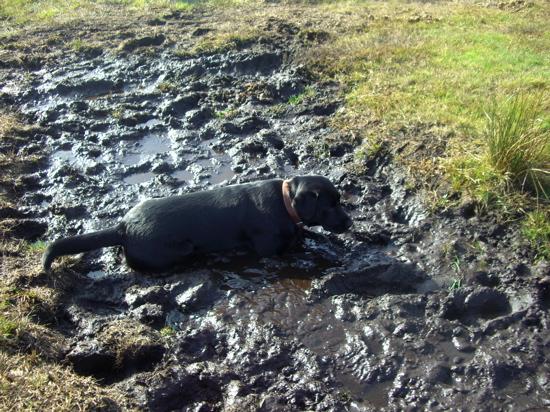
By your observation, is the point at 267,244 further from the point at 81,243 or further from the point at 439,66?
the point at 439,66

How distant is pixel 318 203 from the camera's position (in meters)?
5.83

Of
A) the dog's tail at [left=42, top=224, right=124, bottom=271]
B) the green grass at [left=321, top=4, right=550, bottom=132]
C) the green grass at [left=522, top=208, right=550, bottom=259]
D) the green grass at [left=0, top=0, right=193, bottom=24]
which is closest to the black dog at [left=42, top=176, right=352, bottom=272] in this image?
the dog's tail at [left=42, top=224, right=124, bottom=271]

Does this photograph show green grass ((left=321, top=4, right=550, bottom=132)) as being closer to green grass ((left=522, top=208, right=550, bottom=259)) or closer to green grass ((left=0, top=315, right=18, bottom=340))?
green grass ((left=522, top=208, right=550, bottom=259))

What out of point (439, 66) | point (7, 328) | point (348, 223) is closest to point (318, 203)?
point (348, 223)

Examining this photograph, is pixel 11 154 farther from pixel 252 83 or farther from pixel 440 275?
pixel 440 275

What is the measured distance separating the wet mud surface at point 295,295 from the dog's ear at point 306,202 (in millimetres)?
498

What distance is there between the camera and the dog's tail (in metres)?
5.39

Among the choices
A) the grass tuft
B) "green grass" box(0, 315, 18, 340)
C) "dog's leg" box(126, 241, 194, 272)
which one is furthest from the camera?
the grass tuft

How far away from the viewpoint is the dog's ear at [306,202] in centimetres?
579

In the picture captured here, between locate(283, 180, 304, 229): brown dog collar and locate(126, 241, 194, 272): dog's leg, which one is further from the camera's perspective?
locate(283, 180, 304, 229): brown dog collar

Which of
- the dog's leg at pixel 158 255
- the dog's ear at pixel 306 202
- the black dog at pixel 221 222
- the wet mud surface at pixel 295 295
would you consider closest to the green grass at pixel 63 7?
the wet mud surface at pixel 295 295

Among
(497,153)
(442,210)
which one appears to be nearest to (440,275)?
(442,210)

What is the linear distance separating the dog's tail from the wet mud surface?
366 millimetres

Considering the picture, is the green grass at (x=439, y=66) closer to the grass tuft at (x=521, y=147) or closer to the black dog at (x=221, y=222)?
the grass tuft at (x=521, y=147)
